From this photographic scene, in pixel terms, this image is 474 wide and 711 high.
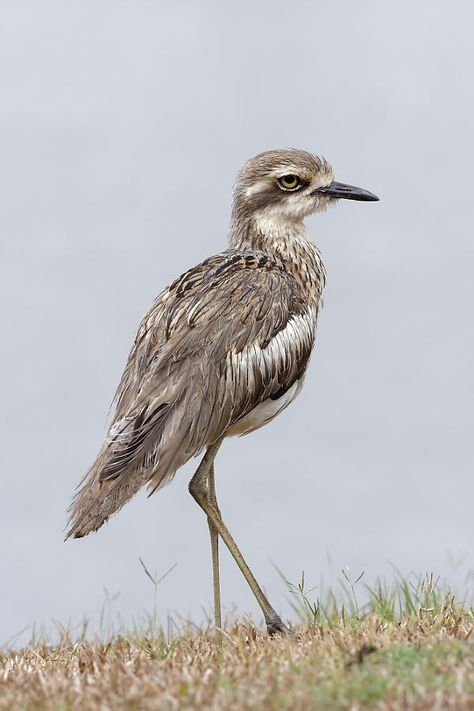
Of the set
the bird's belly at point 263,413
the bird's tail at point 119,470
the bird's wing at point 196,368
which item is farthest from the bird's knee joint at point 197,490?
the bird's tail at point 119,470

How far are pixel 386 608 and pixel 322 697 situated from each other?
312 cm

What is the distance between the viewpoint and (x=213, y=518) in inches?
285

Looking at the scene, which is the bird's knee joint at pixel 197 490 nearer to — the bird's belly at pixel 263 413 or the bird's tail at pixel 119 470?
the bird's belly at pixel 263 413

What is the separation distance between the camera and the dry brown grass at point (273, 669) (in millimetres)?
4082

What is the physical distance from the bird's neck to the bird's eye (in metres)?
0.24

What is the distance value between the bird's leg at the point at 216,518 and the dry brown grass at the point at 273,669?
0.77 feet

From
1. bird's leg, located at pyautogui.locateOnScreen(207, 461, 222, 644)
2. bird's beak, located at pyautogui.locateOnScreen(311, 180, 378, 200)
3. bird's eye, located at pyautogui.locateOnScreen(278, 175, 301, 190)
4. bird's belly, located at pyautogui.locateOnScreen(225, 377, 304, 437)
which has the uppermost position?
bird's eye, located at pyautogui.locateOnScreen(278, 175, 301, 190)

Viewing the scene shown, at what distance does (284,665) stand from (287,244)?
359 centimetres

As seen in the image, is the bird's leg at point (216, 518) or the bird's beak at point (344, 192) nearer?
the bird's leg at point (216, 518)

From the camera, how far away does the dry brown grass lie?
4.08 metres

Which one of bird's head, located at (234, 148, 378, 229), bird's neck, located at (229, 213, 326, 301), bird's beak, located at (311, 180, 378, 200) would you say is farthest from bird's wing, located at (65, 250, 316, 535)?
bird's beak, located at (311, 180, 378, 200)

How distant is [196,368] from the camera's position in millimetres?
6621

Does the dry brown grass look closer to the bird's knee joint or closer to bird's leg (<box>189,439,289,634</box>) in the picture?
bird's leg (<box>189,439,289,634</box>)

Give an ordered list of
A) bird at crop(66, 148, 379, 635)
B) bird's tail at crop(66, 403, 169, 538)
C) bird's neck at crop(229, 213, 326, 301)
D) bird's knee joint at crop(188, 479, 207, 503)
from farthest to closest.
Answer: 1. bird's neck at crop(229, 213, 326, 301)
2. bird's knee joint at crop(188, 479, 207, 503)
3. bird at crop(66, 148, 379, 635)
4. bird's tail at crop(66, 403, 169, 538)
